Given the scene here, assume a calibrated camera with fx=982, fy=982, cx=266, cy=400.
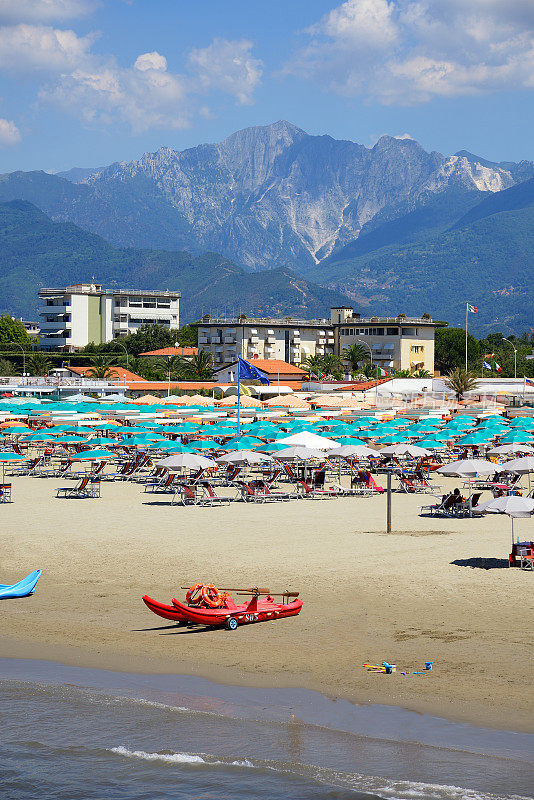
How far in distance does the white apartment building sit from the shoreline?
145 meters

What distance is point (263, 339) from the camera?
441ft

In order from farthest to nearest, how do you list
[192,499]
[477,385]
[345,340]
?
1. [345,340]
2. [477,385]
3. [192,499]

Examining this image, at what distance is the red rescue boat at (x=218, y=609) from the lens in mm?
15023

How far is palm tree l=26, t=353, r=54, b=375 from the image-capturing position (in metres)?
107

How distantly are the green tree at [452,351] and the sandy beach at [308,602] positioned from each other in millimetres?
109915

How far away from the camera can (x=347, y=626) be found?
14820mm

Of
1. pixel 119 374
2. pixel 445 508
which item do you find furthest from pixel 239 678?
pixel 119 374

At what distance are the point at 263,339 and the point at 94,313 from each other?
4555cm

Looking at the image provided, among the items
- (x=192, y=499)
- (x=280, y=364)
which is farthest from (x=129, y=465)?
(x=280, y=364)

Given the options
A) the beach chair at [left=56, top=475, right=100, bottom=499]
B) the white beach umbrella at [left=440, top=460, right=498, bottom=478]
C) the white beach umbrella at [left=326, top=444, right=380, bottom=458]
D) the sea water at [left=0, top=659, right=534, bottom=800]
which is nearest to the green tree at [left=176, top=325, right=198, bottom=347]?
the beach chair at [left=56, top=475, right=100, bottom=499]

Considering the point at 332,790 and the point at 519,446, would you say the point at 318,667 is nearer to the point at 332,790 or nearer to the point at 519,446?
the point at 332,790

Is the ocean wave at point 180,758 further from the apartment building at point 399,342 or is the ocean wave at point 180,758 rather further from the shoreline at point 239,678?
the apartment building at point 399,342

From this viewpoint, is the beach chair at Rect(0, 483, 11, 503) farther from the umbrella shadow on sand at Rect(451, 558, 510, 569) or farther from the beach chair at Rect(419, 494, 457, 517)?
the umbrella shadow on sand at Rect(451, 558, 510, 569)

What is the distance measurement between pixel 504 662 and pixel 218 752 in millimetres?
4130
